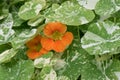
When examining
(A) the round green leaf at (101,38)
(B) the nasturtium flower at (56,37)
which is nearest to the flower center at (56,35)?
(B) the nasturtium flower at (56,37)

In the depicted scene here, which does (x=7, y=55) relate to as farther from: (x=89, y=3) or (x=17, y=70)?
(x=89, y=3)

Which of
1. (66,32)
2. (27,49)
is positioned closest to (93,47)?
(66,32)

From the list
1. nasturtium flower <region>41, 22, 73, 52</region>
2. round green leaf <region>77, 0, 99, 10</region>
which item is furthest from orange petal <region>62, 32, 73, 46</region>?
round green leaf <region>77, 0, 99, 10</region>

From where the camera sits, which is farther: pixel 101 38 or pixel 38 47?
pixel 38 47

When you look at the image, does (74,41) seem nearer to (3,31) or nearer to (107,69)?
(107,69)

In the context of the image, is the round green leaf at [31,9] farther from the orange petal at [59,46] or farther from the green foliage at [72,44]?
the orange petal at [59,46]

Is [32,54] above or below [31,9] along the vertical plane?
below

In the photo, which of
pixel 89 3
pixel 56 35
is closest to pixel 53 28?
pixel 56 35
